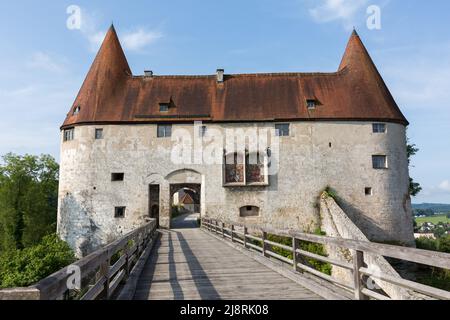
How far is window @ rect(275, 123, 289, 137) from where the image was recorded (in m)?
23.6

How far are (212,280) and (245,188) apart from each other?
1637cm

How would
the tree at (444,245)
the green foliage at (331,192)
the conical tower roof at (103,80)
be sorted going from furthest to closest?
the tree at (444,245) < the conical tower roof at (103,80) < the green foliage at (331,192)

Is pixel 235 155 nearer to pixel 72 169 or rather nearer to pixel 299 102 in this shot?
pixel 299 102

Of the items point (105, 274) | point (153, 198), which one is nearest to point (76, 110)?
point (153, 198)

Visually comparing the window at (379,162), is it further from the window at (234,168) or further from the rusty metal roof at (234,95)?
the window at (234,168)

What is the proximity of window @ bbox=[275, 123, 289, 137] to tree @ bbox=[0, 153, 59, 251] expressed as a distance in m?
22.8

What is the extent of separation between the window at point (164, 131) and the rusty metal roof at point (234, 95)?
19.4 inches

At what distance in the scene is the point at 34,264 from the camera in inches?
835

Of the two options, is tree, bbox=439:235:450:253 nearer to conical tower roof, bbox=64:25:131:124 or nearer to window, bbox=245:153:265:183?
window, bbox=245:153:265:183

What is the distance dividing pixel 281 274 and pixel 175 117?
17896mm

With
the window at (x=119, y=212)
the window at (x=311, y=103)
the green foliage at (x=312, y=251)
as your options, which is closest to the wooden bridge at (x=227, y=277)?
the green foliage at (x=312, y=251)

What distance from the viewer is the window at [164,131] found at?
23578mm

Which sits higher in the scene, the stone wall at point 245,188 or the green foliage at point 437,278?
the stone wall at point 245,188

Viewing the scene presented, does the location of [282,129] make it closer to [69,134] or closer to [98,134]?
[98,134]
